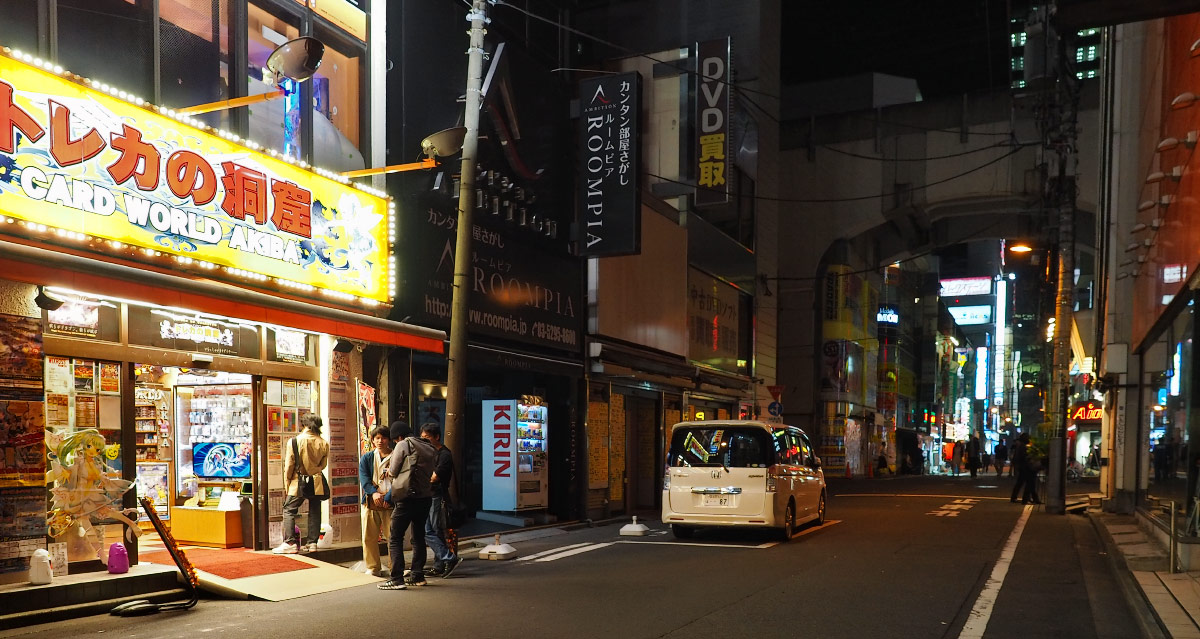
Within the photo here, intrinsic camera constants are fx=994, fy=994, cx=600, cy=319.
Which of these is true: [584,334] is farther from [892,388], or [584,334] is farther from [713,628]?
[892,388]

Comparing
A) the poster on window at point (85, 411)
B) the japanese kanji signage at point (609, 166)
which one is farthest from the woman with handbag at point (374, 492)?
the japanese kanji signage at point (609, 166)

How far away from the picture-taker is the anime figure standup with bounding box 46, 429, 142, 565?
32.1ft

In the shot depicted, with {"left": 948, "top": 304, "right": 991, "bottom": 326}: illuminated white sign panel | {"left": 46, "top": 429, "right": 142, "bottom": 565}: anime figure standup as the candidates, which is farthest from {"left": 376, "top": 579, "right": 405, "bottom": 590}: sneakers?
{"left": 948, "top": 304, "right": 991, "bottom": 326}: illuminated white sign panel

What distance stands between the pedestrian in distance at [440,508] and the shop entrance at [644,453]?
43.4ft

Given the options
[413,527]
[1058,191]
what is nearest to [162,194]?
[413,527]

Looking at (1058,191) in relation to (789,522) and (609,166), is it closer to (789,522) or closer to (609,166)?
(609,166)

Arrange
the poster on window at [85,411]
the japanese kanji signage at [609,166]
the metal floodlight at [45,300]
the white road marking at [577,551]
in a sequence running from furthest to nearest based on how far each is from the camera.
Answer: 1. the japanese kanji signage at [609,166]
2. the white road marking at [577,551]
3. the poster on window at [85,411]
4. the metal floodlight at [45,300]

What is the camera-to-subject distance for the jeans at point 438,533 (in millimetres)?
11844

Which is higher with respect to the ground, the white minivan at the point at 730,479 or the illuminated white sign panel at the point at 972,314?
the illuminated white sign panel at the point at 972,314

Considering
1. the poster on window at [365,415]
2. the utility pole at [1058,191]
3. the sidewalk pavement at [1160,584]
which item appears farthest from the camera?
the utility pole at [1058,191]

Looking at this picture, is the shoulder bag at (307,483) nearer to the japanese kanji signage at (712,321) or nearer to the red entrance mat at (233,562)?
the red entrance mat at (233,562)

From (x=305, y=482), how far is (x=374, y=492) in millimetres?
1240

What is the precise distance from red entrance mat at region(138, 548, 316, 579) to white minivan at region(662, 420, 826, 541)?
6.69 metres

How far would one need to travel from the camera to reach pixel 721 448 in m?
16.4
